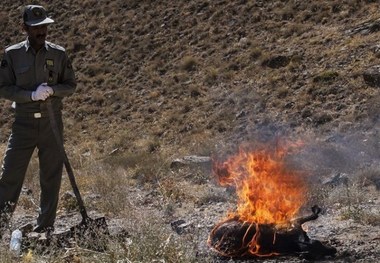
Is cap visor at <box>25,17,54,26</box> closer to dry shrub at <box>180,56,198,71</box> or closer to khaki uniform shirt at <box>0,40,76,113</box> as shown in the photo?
khaki uniform shirt at <box>0,40,76,113</box>

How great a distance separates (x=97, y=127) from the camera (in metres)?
18.8

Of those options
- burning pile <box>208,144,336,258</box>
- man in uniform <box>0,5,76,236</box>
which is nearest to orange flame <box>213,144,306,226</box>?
burning pile <box>208,144,336,258</box>

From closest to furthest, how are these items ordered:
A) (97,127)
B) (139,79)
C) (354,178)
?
1. (354,178)
2. (97,127)
3. (139,79)

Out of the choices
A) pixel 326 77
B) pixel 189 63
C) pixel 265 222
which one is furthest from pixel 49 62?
pixel 189 63

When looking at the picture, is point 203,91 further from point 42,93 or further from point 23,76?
point 42,93

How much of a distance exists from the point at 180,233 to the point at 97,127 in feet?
41.9

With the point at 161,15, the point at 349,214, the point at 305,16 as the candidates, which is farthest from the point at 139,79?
the point at 349,214

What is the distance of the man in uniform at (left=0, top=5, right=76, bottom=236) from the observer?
5930mm

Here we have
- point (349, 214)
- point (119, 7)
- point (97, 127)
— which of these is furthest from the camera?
point (119, 7)

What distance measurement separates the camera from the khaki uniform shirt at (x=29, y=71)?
5969 mm

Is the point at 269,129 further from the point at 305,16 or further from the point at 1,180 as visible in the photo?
the point at 1,180

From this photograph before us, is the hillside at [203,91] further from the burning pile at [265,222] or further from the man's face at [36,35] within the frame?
the man's face at [36,35]

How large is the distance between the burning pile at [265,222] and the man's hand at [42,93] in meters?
1.72

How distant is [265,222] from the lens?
5.69 meters
